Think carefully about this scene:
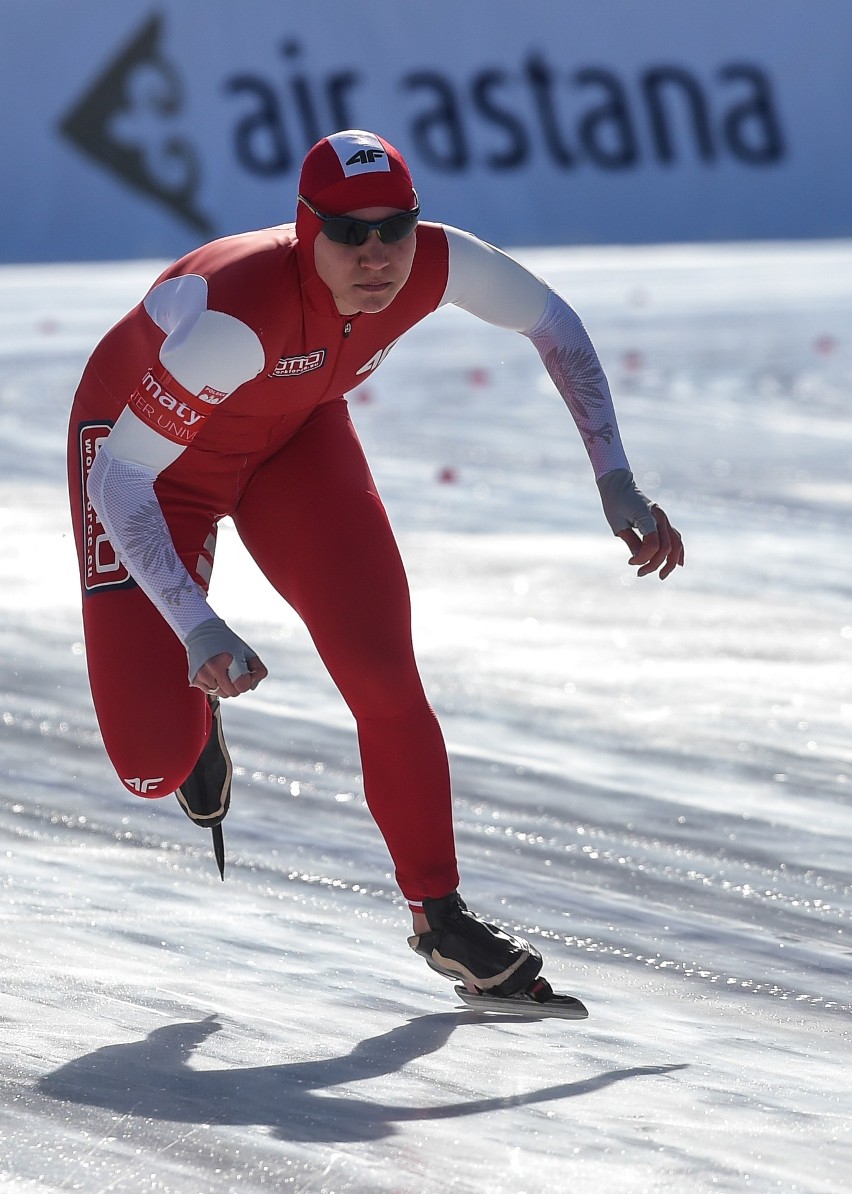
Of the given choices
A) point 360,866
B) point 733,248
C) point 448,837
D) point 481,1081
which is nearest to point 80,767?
point 360,866

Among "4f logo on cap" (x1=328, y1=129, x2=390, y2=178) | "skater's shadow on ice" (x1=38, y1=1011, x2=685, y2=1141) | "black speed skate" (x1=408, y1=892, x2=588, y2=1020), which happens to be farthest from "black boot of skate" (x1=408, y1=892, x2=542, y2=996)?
"4f logo on cap" (x1=328, y1=129, x2=390, y2=178)

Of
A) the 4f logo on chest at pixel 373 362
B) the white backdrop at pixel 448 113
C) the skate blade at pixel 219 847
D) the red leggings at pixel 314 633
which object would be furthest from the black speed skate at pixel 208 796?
the white backdrop at pixel 448 113

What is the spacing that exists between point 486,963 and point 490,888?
1.90ft

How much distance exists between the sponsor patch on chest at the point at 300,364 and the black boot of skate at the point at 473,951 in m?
0.92

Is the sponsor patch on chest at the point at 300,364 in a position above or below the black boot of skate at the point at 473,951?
above

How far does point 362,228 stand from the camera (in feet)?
10.4

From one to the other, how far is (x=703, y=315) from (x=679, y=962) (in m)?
11.0

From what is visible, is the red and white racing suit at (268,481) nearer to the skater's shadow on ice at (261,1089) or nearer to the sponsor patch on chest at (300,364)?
the sponsor patch on chest at (300,364)

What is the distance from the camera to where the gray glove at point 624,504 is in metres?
3.46

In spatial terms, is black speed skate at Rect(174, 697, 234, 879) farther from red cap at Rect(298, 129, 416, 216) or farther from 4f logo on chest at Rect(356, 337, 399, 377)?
red cap at Rect(298, 129, 416, 216)

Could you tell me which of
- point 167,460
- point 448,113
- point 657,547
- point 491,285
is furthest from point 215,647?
point 448,113

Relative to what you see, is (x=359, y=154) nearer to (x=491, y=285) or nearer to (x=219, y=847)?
(x=491, y=285)

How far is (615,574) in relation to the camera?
649 cm

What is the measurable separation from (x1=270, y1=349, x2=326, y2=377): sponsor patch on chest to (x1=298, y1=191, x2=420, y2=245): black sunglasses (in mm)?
250
